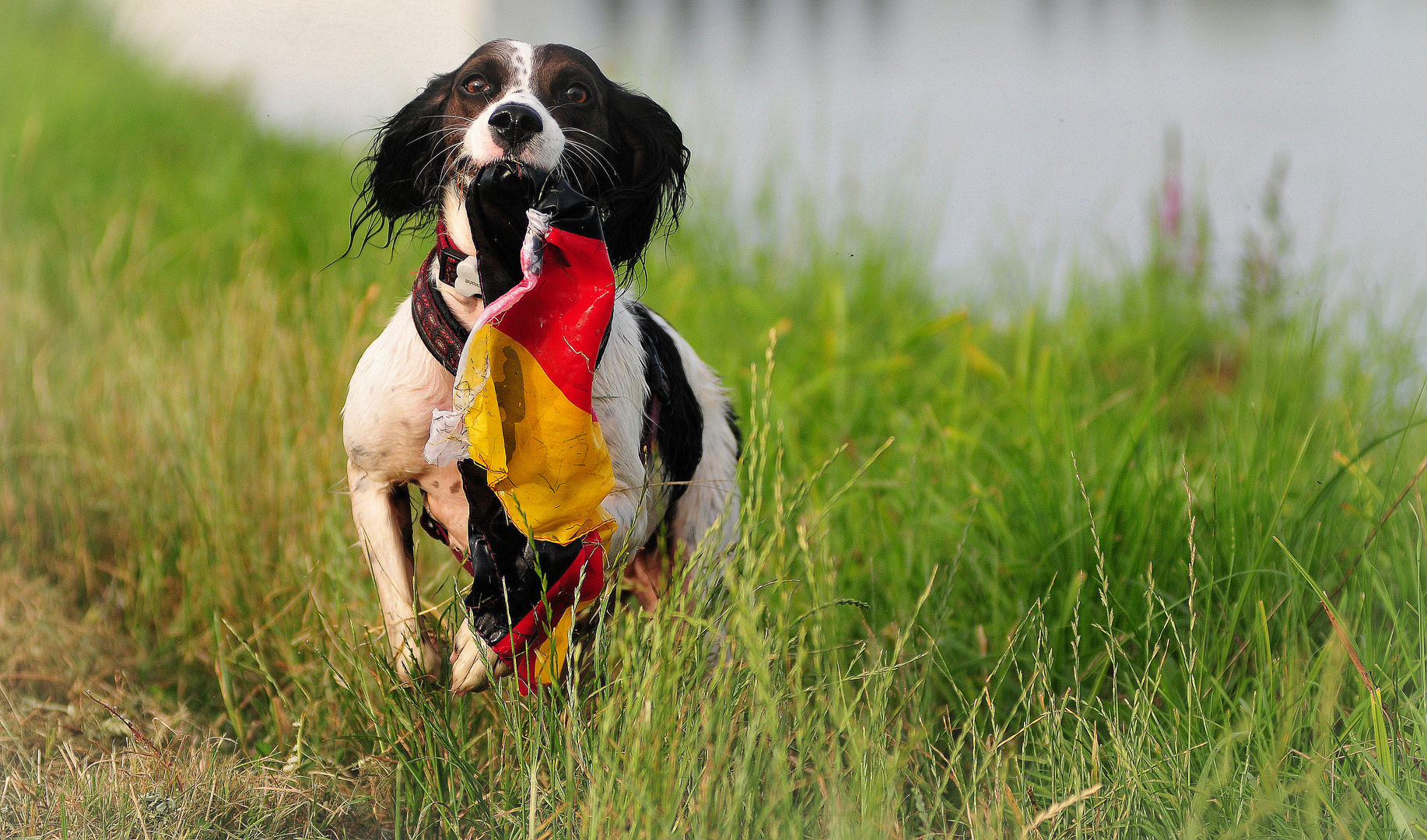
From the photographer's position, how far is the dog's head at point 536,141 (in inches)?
65.5

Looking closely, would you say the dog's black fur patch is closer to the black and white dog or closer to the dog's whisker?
the black and white dog

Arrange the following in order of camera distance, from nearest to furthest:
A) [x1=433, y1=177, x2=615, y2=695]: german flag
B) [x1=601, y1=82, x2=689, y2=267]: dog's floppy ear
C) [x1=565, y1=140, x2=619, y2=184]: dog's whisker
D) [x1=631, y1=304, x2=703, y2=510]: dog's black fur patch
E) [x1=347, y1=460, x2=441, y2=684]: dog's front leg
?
1. [x1=433, y1=177, x2=615, y2=695]: german flag
2. [x1=565, y1=140, x2=619, y2=184]: dog's whisker
3. [x1=601, y1=82, x2=689, y2=267]: dog's floppy ear
4. [x1=347, y1=460, x2=441, y2=684]: dog's front leg
5. [x1=631, y1=304, x2=703, y2=510]: dog's black fur patch

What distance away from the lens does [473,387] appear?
1562 mm

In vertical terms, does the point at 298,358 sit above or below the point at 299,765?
above

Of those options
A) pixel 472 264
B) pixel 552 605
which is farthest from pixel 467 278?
pixel 552 605

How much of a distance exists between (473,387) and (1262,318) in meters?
4.45

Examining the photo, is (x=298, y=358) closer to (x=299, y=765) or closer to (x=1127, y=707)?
(x=299, y=765)

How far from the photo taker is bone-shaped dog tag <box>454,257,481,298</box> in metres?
1.79

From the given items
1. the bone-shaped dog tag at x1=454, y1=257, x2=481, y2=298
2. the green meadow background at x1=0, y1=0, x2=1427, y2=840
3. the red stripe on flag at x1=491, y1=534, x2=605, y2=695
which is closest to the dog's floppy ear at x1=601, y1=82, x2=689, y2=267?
the bone-shaped dog tag at x1=454, y1=257, x2=481, y2=298

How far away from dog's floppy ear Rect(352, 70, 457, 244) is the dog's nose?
0.28 metres

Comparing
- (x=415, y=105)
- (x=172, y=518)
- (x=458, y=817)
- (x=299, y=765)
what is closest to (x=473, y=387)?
(x=415, y=105)

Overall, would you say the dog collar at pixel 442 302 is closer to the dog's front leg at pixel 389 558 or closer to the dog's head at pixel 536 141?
the dog's head at pixel 536 141

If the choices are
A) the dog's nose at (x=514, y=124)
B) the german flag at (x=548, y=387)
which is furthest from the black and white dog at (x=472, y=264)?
the german flag at (x=548, y=387)

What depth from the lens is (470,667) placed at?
194cm
